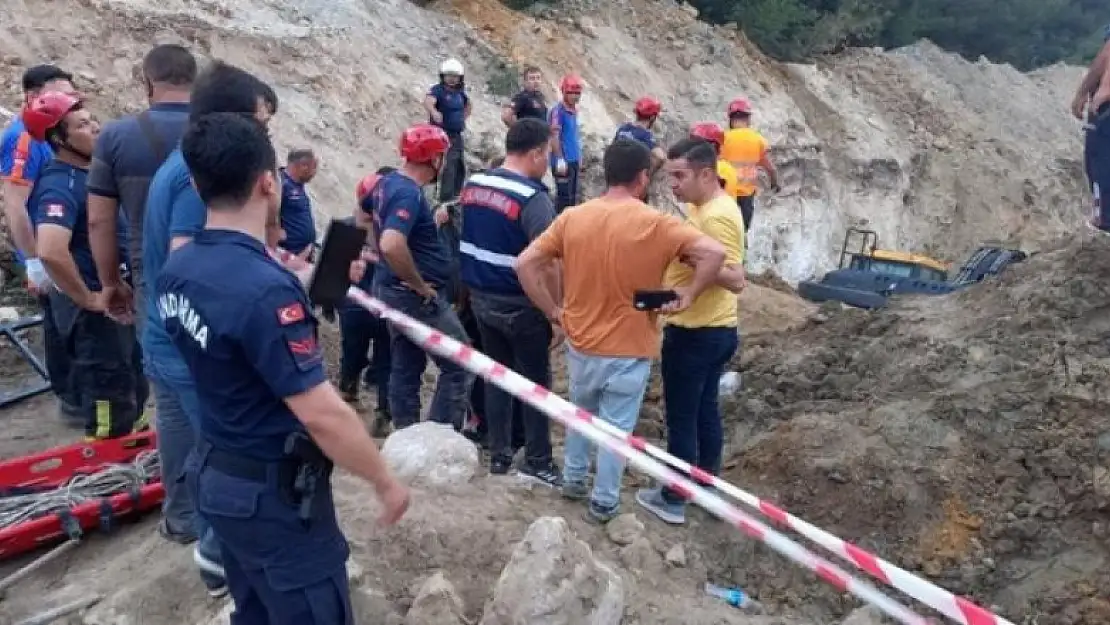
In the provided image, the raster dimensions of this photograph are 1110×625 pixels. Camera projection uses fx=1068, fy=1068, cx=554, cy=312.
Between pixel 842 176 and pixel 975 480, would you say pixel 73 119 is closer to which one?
pixel 975 480

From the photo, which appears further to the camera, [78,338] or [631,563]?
[78,338]

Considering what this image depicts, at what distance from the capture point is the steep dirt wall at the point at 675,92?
12.5m

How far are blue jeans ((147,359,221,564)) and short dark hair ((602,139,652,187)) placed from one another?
2.14 meters

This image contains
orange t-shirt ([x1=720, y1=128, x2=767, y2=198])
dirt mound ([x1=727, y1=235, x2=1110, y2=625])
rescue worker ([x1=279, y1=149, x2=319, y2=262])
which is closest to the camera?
dirt mound ([x1=727, y1=235, x2=1110, y2=625])

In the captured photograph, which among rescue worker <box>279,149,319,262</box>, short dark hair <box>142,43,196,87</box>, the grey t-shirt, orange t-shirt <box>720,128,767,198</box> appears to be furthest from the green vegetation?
the grey t-shirt

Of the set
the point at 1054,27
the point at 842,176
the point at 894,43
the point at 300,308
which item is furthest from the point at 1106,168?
the point at 1054,27

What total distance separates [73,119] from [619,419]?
10.1 ft

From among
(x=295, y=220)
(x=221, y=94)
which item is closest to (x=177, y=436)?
(x=221, y=94)

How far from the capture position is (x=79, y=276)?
5.25 meters

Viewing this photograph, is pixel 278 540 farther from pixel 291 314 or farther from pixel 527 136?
pixel 527 136

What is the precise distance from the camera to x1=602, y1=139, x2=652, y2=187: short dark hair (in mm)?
5000

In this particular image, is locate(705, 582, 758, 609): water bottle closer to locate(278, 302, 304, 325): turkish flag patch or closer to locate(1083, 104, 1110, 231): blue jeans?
locate(278, 302, 304, 325): turkish flag patch

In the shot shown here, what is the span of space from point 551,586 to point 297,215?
13.3ft

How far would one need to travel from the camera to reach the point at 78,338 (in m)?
5.76
